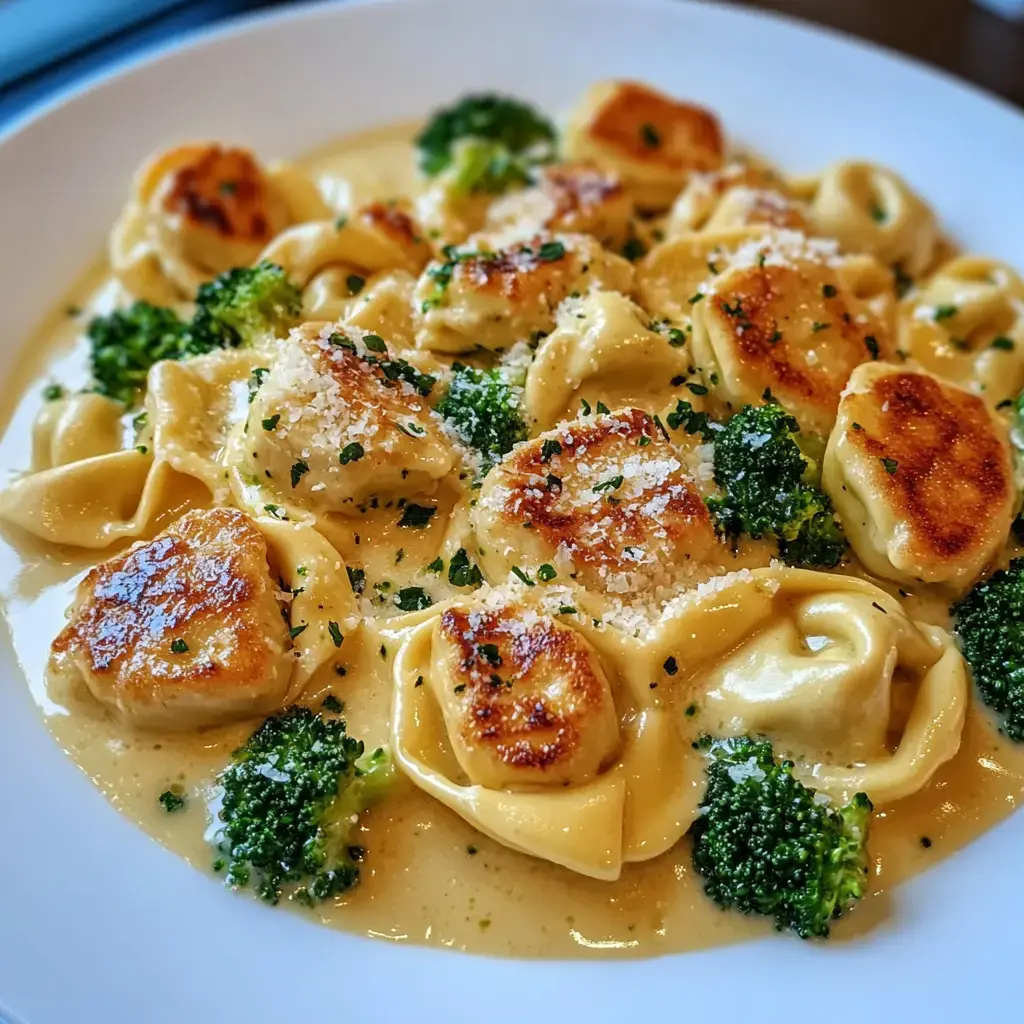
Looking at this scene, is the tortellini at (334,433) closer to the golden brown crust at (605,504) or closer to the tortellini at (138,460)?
the tortellini at (138,460)

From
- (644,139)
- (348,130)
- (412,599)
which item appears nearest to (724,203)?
(644,139)

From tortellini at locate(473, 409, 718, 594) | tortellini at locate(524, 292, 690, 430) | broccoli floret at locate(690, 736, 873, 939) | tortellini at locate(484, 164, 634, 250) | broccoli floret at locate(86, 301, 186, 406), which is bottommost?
broccoli floret at locate(690, 736, 873, 939)

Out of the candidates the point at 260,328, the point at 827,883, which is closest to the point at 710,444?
the point at 827,883

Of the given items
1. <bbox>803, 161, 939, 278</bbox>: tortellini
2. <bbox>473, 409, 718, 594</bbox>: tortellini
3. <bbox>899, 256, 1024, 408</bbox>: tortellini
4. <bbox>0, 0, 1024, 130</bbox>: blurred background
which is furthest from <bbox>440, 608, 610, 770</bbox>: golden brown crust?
<bbox>0, 0, 1024, 130</bbox>: blurred background

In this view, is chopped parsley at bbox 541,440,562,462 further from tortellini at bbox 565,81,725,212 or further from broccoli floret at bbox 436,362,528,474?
tortellini at bbox 565,81,725,212

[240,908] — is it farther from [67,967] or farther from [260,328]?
[260,328]

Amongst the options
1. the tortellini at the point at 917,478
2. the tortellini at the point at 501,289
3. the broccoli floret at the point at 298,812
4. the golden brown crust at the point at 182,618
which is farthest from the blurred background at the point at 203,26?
the broccoli floret at the point at 298,812
